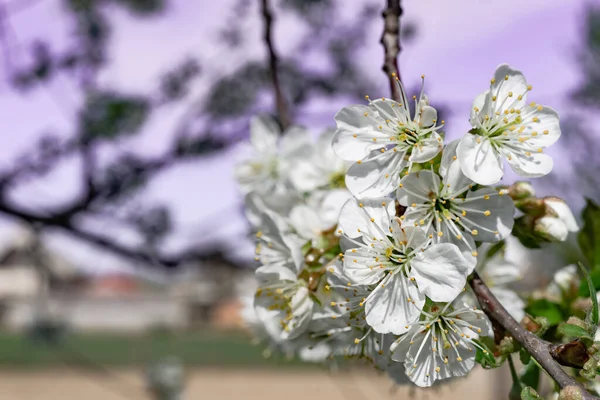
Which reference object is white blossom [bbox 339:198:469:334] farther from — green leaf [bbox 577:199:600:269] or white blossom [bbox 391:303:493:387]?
green leaf [bbox 577:199:600:269]

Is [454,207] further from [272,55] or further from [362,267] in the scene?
[272,55]

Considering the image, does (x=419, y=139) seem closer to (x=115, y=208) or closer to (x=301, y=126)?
(x=301, y=126)

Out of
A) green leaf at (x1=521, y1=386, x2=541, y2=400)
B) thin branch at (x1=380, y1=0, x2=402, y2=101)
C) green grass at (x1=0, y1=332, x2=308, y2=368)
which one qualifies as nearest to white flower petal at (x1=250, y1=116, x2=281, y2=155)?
thin branch at (x1=380, y1=0, x2=402, y2=101)

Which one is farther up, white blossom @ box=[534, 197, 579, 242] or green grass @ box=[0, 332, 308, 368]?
green grass @ box=[0, 332, 308, 368]

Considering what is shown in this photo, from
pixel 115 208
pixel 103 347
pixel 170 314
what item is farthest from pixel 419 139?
pixel 170 314

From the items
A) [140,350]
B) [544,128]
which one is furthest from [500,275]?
[140,350]

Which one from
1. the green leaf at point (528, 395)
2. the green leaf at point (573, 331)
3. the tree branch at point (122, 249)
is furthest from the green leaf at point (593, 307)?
the tree branch at point (122, 249)
